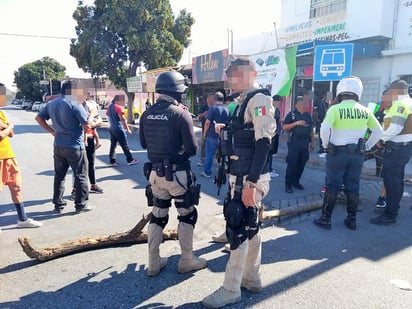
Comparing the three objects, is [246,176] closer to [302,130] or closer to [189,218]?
[189,218]

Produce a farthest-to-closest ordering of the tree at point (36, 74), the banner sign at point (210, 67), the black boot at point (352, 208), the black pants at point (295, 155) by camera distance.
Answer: the tree at point (36, 74) < the banner sign at point (210, 67) < the black pants at point (295, 155) < the black boot at point (352, 208)

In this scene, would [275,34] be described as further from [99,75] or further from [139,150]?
[99,75]

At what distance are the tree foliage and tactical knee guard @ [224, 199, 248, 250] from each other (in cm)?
1771

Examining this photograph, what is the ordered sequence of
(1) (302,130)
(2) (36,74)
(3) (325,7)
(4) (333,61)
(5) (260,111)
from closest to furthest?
(5) (260,111) < (1) (302,130) < (4) (333,61) < (3) (325,7) < (2) (36,74)

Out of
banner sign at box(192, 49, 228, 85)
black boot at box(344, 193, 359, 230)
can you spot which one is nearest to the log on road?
black boot at box(344, 193, 359, 230)

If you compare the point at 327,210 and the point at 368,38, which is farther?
the point at 368,38

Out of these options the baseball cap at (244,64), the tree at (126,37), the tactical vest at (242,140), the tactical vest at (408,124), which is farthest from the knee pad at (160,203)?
the tree at (126,37)

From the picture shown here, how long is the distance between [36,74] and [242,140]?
225ft

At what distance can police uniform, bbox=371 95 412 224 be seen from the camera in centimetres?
417

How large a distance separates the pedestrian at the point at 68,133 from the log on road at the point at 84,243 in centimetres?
134

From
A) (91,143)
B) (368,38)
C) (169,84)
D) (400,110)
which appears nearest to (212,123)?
(91,143)

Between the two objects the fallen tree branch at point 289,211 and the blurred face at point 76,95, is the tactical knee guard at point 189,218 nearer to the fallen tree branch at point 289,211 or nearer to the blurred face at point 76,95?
the fallen tree branch at point 289,211

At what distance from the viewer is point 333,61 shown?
27.6ft

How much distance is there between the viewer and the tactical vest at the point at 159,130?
2.80 metres
